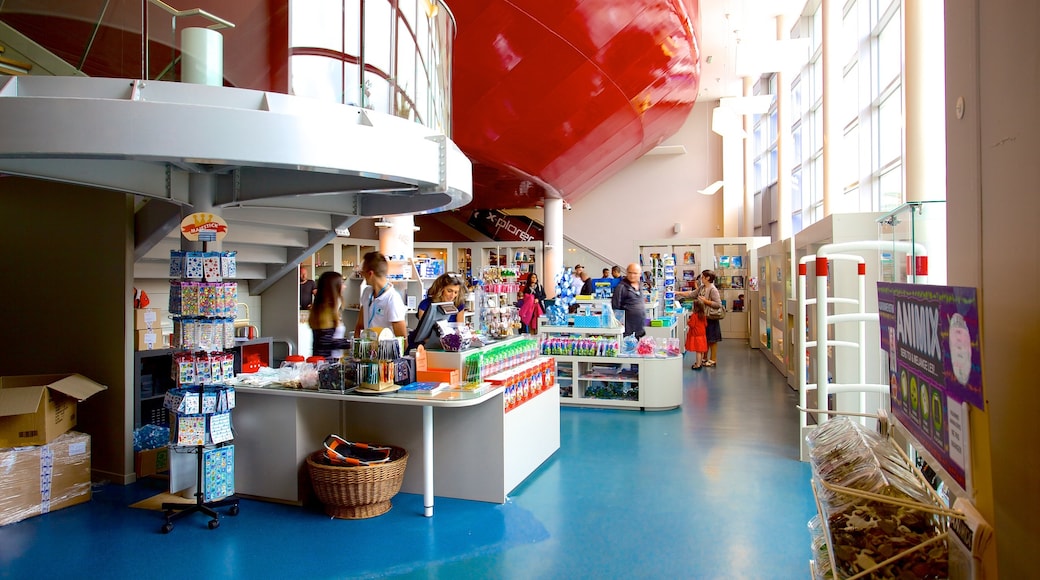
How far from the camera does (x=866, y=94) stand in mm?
9719

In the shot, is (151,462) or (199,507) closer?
(199,507)

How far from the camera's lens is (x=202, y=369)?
173 inches

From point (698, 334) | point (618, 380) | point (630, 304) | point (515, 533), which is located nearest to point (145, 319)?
point (515, 533)

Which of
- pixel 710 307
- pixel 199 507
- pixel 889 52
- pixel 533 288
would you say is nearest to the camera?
pixel 199 507

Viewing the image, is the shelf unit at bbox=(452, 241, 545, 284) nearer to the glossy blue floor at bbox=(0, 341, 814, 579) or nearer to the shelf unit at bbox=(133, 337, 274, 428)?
the shelf unit at bbox=(133, 337, 274, 428)

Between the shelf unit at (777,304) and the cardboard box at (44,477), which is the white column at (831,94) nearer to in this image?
the shelf unit at (777,304)

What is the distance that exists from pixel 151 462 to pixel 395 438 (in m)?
2.12

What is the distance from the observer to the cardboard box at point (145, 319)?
536cm

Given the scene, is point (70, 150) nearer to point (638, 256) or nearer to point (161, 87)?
point (161, 87)

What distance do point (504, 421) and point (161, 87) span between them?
2.98m

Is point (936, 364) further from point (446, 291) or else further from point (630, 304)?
point (630, 304)

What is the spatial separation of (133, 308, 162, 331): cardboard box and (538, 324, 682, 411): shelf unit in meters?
4.16

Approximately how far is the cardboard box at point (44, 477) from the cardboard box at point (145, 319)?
92 cm

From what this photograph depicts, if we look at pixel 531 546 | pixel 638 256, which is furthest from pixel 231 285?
pixel 638 256
